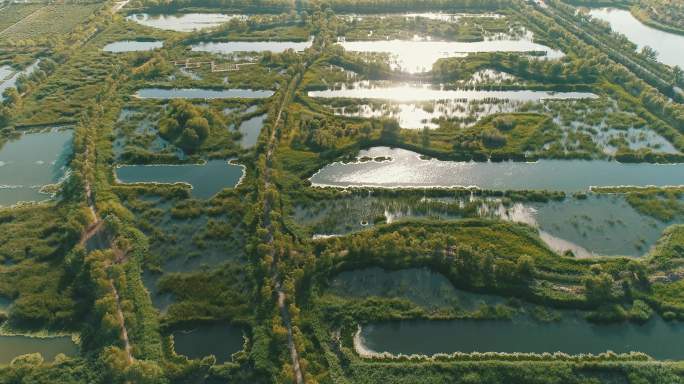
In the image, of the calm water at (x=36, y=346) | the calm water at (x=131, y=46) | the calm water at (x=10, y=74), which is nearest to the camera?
the calm water at (x=36, y=346)

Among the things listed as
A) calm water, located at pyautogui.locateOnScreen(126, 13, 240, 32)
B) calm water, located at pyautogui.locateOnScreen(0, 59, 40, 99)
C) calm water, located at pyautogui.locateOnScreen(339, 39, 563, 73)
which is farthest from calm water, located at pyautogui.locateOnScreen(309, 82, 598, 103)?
calm water, located at pyautogui.locateOnScreen(0, 59, 40, 99)

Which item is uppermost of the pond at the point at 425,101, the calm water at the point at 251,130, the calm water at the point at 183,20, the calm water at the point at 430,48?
the calm water at the point at 183,20

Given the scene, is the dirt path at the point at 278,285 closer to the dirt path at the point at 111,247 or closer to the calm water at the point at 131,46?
the dirt path at the point at 111,247

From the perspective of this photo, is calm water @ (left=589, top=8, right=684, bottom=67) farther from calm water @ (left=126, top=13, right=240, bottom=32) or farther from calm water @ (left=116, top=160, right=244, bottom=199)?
calm water @ (left=126, top=13, right=240, bottom=32)

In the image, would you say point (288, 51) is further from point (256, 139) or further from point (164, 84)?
point (256, 139)

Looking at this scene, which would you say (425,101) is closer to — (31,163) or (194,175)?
(194,175)

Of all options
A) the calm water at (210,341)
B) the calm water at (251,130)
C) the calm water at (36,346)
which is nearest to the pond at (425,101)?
the calm water at (251,130)
